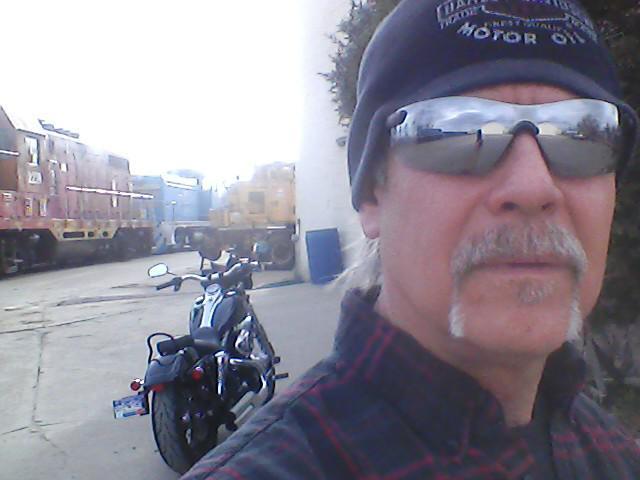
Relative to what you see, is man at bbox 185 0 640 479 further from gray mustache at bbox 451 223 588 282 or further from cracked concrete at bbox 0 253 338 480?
cracked concrete at bbox 0 253 338 480

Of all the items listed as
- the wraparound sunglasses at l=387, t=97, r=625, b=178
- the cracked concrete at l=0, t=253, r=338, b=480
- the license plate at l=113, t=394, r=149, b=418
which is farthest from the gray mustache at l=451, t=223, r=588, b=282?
the cracked concrete at l=0, t=253, r=338, b=480

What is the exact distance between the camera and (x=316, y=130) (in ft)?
37.5

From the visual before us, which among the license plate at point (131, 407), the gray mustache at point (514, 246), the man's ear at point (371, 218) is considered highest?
the man's ear at point (371, 218)

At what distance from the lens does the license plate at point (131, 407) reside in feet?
11.4

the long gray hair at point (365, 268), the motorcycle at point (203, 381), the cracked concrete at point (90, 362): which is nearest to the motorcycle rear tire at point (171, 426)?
the motorcycle at point (203, 381)

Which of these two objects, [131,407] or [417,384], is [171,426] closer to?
[131,407]

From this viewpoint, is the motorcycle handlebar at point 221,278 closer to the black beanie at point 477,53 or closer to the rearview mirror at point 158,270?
the rearview mirror at point 158,270

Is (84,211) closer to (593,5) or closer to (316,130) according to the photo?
(316,130)

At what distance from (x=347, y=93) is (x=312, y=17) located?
7.84m

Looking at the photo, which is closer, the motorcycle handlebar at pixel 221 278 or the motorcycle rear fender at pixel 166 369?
the motorcycle rear fender at pixel 166 369

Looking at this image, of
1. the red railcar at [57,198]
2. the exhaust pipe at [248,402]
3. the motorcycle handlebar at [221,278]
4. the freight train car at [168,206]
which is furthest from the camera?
the freight train car at [168,206]

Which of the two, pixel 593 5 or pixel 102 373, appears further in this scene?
pixel 102 373

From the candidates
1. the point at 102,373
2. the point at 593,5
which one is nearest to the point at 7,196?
the point at 102,373

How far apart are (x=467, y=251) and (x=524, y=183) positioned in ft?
0.49
